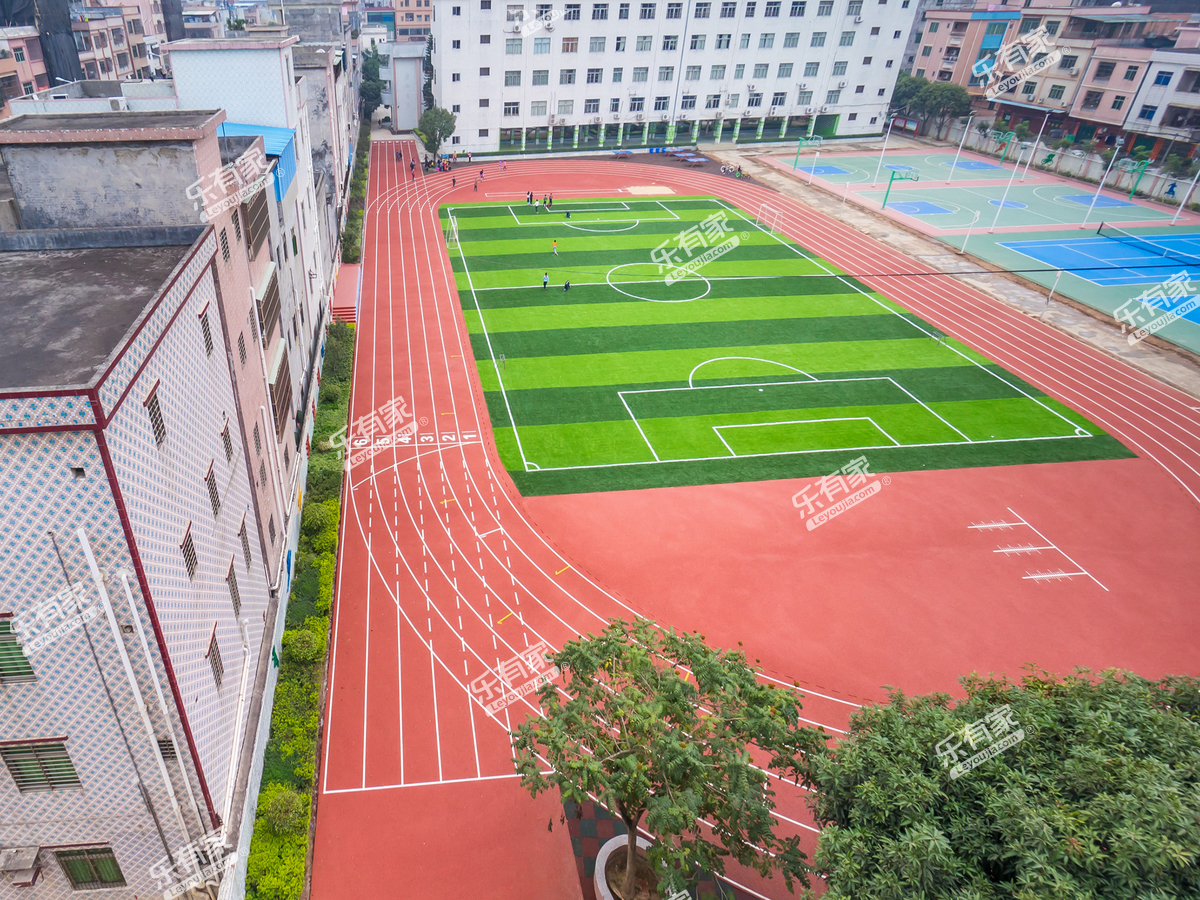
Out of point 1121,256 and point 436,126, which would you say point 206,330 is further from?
point 1121,256

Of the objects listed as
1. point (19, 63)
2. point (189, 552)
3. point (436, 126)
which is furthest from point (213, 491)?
point (436, 126)

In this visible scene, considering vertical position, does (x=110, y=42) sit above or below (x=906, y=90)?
below

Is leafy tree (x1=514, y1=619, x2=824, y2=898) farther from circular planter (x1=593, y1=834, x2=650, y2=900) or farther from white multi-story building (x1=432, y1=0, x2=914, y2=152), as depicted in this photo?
white multi-story building (x1=432, y1=0, x2=914, y2=152)

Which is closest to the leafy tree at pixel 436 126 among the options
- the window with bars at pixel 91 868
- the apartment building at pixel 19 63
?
the apartment building at pixel 19 63

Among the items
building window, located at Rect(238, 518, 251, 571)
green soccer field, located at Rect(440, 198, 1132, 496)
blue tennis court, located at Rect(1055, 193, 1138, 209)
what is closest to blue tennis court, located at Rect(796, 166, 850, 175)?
blue tennis court, located at Rect(1055, 193, 1138, 209)

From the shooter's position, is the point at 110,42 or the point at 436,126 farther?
the point at 110,42

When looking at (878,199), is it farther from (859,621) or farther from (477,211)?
(859,621)

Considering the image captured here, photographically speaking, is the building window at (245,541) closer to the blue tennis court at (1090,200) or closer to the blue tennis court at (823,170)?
the blue tennis court at (823,170)
